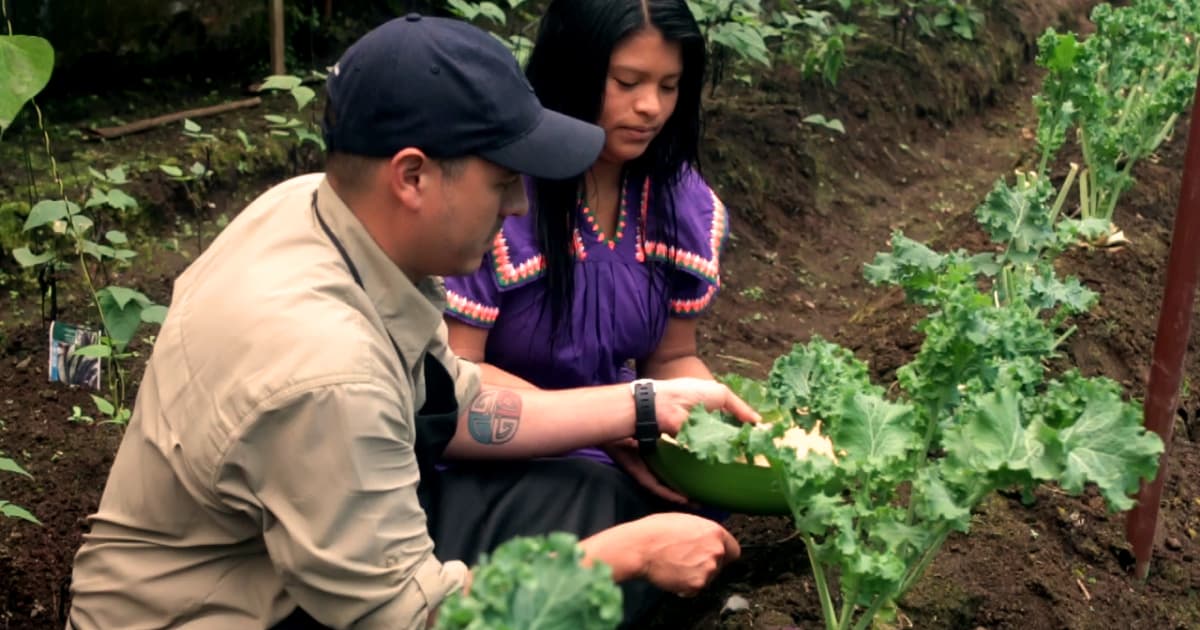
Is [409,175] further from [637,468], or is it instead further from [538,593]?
[637,468]

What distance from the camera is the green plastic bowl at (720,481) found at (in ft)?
8.65

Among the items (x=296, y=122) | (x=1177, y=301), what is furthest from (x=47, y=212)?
(x=1177, y=301)

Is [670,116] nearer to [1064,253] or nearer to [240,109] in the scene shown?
[1064,253]

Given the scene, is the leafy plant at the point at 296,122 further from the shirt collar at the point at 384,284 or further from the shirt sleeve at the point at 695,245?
the shirt collar at the point at 384,284

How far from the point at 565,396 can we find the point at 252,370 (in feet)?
3.17

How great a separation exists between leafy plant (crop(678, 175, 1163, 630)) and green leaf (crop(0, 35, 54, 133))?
1254 mm

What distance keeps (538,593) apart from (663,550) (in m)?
0.92

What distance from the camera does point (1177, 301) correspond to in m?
2.71

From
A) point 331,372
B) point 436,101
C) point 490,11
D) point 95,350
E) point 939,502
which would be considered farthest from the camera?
point 490,11

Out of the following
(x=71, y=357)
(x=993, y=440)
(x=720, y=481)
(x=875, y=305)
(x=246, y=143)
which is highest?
(x=993, y=440)

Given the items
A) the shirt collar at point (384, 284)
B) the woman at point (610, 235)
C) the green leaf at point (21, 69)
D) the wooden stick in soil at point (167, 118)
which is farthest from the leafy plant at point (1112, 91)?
the green leaf at point (21, 69)

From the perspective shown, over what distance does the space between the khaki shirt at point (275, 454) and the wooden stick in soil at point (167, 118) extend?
120 inches

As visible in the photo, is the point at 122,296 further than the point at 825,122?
No

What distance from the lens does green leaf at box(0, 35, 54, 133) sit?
2258mm
